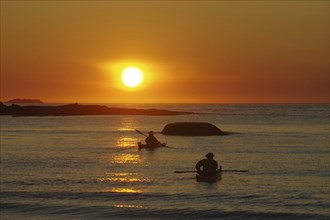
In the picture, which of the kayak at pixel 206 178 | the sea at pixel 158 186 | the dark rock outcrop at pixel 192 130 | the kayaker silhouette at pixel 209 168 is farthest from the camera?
the dark rock outcrop at pixel 192 130

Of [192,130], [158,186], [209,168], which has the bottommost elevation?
[158,186]

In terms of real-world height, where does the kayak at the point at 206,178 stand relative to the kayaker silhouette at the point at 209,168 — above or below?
below

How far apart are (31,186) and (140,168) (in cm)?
1281

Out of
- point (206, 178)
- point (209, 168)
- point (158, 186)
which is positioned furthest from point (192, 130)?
point (158, 186)

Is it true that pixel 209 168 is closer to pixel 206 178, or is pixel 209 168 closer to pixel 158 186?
pixel 206 178

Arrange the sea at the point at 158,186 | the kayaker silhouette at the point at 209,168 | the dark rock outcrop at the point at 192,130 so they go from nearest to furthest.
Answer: the sea at the point at 158,186 < the kayaker silhouette at the point at 209,168 < the dark rock outcrop at the point at 192,130

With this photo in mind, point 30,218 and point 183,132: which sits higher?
point 183,132

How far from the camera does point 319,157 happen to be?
5722cm

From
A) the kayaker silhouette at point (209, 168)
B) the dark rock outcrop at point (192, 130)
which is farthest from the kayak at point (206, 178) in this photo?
the dark rock outcrop at point (192, 130)

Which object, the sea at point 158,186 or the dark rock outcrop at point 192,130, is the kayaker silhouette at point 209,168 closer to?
the sea at point 158,186

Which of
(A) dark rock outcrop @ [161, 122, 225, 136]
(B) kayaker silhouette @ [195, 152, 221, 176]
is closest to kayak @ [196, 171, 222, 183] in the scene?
(B) kayaker silhouette @ [195, 152, 221, 176]

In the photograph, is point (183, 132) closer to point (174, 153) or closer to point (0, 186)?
point (174, 153)

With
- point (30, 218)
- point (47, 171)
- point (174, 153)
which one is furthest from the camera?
point (174, 153)

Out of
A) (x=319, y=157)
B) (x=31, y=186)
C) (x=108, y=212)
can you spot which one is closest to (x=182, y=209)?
(x=108, y=212)
